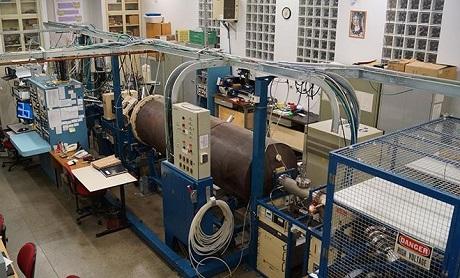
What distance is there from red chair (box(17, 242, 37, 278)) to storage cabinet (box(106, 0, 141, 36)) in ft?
26.4

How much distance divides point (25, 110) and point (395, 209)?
6069 millimetres

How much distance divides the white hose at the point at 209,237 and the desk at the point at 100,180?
1.20 m

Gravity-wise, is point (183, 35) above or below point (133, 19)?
below

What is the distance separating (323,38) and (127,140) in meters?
3.25

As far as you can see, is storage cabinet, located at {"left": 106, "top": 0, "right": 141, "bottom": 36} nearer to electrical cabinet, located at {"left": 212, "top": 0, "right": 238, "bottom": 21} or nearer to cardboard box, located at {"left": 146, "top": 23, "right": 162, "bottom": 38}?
cardboard box, located at {"left": 146, "top": 23, "right": 162, "bottom": 38}

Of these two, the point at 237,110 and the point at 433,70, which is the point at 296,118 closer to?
the point at 237,110

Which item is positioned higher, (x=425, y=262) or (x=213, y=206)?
(x=425, y=262)

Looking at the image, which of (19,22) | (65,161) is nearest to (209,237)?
(65,161)

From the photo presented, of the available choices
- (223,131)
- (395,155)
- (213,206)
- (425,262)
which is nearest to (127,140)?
(223,131)

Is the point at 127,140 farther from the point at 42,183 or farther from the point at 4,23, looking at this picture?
the point at 4,23

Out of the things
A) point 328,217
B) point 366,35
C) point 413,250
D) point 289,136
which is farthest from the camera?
point 289,136

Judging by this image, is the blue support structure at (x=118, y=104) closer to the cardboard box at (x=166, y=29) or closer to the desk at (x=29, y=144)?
the desk at (x=29, y=144)

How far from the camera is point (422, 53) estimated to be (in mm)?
5504

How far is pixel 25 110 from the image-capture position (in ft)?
22.4
